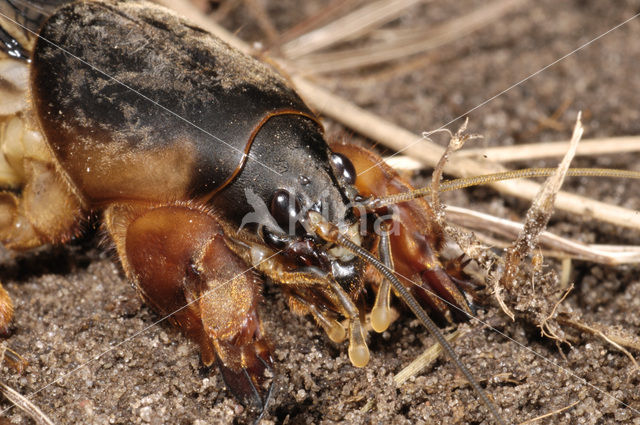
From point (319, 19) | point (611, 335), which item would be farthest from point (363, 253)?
point (319, 19)

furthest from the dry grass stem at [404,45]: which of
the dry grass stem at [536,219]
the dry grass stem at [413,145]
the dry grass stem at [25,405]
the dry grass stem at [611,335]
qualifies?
the dry grass stem at [25,405]

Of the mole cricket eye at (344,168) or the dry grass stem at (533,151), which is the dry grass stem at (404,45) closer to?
the dry grass stem at (533,151)

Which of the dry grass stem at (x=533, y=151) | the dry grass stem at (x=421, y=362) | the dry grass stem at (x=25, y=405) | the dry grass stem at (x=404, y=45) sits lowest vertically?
the dry grass stem at (x=25, y=405)

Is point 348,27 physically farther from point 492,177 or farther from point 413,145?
point 492,177

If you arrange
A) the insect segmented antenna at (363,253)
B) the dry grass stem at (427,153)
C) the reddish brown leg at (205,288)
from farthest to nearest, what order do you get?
the dry grass stem at (427,153)
the reddish brown leg at (205,288)
the insect segmented antenna at (363,253)

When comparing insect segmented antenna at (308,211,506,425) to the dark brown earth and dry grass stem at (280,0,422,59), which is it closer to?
the dark brown earth

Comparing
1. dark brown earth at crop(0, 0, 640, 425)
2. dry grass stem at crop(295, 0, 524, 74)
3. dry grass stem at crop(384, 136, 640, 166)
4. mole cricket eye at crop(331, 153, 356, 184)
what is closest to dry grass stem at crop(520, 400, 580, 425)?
dark brown earth at crop(0, 0, 640, 425)

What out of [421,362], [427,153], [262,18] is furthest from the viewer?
[262,18]
